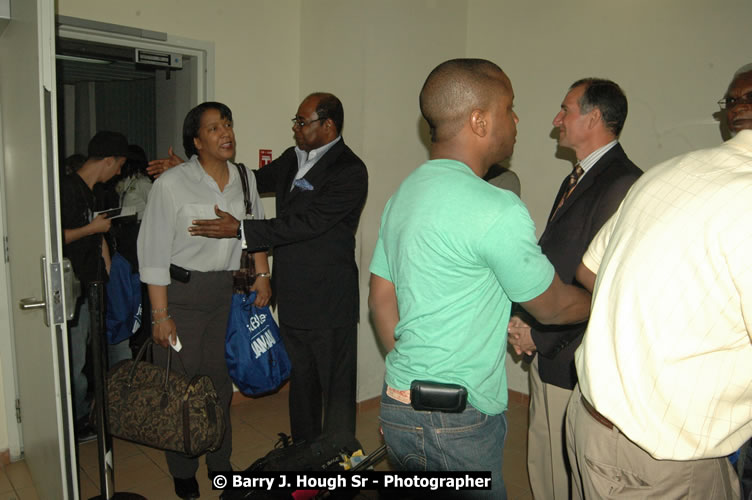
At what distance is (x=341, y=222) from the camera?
9.48ft

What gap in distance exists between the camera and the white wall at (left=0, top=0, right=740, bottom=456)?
303cm

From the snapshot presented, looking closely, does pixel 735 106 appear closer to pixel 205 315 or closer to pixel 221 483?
pixel 205 315

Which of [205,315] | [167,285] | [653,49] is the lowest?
[205,315]

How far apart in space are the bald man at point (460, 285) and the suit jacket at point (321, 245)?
1341 millimetres

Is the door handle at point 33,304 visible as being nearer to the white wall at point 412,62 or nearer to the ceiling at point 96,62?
the ceiling at point 96,62

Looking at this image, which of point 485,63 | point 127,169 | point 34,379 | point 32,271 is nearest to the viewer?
point 485,63

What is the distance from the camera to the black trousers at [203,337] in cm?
251

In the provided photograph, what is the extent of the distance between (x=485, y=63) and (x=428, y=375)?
0.82 metres

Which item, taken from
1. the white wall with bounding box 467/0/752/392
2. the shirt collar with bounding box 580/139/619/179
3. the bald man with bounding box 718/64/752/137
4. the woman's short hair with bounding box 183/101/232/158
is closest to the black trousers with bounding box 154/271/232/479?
the woman's short hair with bounding box 183/101/232/158

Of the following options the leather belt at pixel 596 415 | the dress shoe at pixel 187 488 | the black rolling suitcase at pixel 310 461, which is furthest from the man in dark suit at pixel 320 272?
the leather belt at pixel 596 415

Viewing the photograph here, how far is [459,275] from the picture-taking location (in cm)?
128

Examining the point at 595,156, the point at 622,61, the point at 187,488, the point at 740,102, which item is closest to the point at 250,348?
the point at 187,488

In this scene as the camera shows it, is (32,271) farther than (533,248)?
Yes

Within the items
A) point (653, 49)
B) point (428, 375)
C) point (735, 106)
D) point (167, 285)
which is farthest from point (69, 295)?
point (653, 49)
